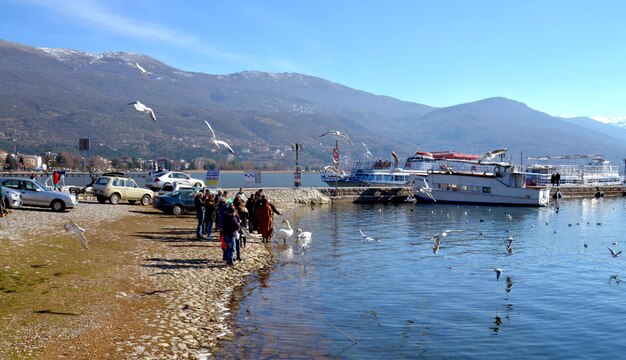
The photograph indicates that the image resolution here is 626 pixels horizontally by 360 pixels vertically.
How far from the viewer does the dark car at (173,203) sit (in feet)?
106

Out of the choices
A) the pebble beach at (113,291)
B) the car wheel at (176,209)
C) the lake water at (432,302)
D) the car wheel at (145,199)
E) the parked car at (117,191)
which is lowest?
the lake water at (432,302)

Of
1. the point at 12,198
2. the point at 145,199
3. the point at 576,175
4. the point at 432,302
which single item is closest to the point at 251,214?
the point at 12,198

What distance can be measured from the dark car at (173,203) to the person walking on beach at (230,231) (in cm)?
1520

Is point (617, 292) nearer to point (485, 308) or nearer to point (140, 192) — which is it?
point (485, 308)

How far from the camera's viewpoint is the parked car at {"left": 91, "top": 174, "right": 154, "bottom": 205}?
3522cm

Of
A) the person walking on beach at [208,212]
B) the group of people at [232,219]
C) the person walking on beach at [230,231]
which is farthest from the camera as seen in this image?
the person walking on beach at [208,212]

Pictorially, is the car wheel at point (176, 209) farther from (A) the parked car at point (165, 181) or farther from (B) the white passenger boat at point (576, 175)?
(B) the white passenger boat at point (576, 175)

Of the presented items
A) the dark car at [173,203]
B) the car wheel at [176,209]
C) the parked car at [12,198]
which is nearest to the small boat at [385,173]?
the dark car at [173,203]

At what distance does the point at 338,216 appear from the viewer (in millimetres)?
44625

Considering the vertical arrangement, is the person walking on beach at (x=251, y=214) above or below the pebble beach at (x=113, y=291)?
above

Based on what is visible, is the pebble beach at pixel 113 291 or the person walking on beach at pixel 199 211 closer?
the pebble beach at pixel 113 291

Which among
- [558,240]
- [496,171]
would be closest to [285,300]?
[558,240]

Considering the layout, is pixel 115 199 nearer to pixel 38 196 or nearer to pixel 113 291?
pixel 38 196

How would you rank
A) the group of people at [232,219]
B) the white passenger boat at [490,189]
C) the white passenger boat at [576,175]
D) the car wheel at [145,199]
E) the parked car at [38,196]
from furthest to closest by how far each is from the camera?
the white passenger boat at [576,175], the white passenger boat at [490,189], the car wheel at [145,199], the parked car at [38,196], the group of people at [232,219]
